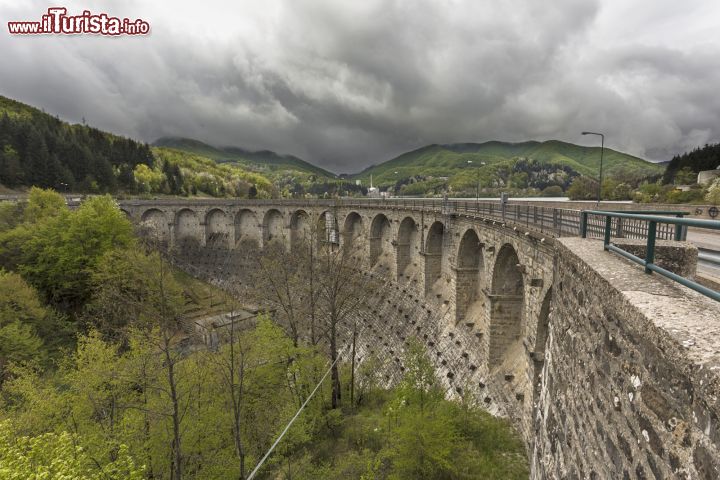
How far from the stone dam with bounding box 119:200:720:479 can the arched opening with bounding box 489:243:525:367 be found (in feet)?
0.19

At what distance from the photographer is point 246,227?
67375mm

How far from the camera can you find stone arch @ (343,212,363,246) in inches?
1793

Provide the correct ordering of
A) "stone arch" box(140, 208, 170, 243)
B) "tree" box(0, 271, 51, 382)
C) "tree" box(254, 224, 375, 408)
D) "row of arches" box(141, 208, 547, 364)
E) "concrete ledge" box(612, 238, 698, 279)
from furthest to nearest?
"stone arch" box(140, 208, 170, 243)
"tree" box(0, 271, 51, 382)
"tree" box(254, 224, 375, 408)
"row of arches" box(141, 208, 547, 364)
"concrete ledge" box(612, 238, 698, 279)

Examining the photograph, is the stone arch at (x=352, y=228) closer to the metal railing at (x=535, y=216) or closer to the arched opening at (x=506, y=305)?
the metal railing at (x=535, y=216)

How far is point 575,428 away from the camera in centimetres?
498

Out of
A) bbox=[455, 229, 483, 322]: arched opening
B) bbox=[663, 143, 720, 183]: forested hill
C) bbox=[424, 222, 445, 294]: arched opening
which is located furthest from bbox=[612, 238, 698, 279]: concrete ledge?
bbox=[663, 143, 720, 183]: forested hill

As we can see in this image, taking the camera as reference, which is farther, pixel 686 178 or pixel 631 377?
pixel 686 178

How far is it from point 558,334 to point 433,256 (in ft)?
75.0

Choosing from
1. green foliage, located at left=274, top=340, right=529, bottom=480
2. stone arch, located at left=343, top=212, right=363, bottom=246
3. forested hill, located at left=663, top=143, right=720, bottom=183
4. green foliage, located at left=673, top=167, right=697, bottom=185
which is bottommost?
green foliage, located at left=274, top=340, right=529, bottom=480

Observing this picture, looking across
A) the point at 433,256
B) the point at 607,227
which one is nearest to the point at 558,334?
the point at 607,227

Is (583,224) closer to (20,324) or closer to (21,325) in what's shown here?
(20,324)

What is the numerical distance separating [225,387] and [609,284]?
18891 millimetres

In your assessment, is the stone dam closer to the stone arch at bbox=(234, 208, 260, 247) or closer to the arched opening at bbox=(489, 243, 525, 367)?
the arched opening at bbox=(489, 243, 525, 367)

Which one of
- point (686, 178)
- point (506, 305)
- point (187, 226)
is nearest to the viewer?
point (506, 305)
